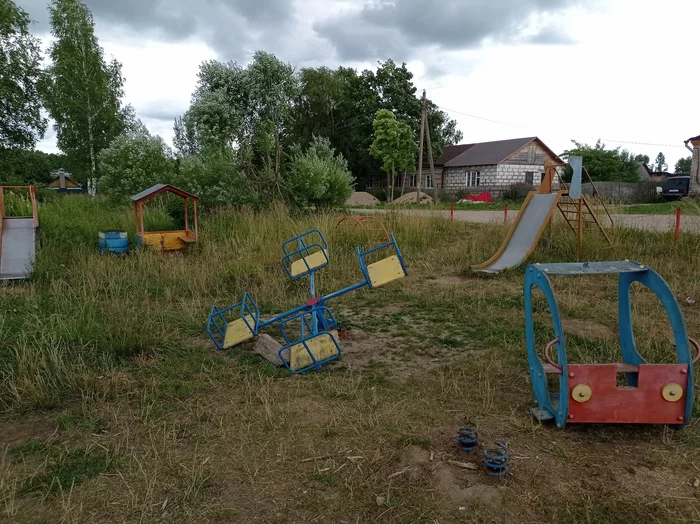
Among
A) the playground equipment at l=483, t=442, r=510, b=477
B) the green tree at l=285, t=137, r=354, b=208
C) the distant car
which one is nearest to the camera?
the playground equipment at l=483, t=442, r=510, b=477

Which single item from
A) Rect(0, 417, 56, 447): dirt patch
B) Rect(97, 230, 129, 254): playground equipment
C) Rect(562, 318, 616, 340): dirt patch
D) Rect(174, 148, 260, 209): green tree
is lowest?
Rect(0, 417, 56, 447): dirt patch

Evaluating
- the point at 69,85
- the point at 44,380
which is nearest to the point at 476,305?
the point at 44,380

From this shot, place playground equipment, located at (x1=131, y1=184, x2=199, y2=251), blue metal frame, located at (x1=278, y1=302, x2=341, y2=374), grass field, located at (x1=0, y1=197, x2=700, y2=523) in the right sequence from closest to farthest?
grass field, located at (x1=0, y1=197, x2=700, y2=523)
blue metal frame, located at (x1=278, y1=302, x2=341, y2=374)
playground equipment, located at (x1=131, y1=184, x2=199, y2=251)

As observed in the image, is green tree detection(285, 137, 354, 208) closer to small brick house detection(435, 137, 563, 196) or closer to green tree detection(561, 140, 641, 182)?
small brick house detection(435, 137, 563, 196)

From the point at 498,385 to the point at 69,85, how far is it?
2728 cm

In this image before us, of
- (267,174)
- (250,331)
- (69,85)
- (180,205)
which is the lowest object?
(250,331)

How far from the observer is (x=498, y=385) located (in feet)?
11.3

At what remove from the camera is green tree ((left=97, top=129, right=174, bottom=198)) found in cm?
1535

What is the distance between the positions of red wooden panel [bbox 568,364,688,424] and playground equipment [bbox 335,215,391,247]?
6462 mm

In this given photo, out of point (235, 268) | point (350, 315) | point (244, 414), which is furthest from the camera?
point (235, 268)

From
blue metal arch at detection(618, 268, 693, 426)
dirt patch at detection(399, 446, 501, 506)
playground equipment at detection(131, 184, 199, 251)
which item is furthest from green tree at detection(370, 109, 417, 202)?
dirt patch at detection(399, 446, 501, 506)

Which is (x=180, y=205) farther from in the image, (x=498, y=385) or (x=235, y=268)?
(x=498, y=385)

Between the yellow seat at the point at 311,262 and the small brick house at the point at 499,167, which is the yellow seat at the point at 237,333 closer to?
the yellow seat at the point at 311,262

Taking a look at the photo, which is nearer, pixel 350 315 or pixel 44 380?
pixel 44 380
